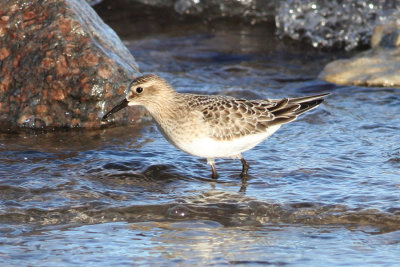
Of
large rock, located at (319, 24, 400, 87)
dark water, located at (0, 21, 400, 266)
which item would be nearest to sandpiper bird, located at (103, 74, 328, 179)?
dark water, located at (0, 21, 400, 266)

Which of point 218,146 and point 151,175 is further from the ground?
point 218,146

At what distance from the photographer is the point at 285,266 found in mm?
5926

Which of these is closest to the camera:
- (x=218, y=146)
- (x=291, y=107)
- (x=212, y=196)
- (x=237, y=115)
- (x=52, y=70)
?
(x=212, y=196)

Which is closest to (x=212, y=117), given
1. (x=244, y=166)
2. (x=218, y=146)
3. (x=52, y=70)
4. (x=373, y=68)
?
(x=218, y=146)

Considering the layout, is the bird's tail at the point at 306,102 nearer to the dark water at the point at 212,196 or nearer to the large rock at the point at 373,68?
the dark water at the point at 212,196

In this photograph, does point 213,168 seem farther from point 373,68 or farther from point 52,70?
point 373,68

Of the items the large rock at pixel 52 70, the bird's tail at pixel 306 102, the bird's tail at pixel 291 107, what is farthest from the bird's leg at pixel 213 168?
the large rock at pixel 52 70

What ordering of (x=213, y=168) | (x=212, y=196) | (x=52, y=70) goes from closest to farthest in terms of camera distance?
1. (x=212, y=196)
2. (x=213, y=168)
3. (x=52, y=70)

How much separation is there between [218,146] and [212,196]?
0.59m

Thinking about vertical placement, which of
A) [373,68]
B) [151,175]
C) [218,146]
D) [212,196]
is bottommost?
[212,196]

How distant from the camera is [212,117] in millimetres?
7949

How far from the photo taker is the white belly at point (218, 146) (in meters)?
7.83

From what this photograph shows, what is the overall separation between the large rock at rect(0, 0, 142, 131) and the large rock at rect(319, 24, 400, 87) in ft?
13.2

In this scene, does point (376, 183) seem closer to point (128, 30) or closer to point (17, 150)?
point (17, 150)
